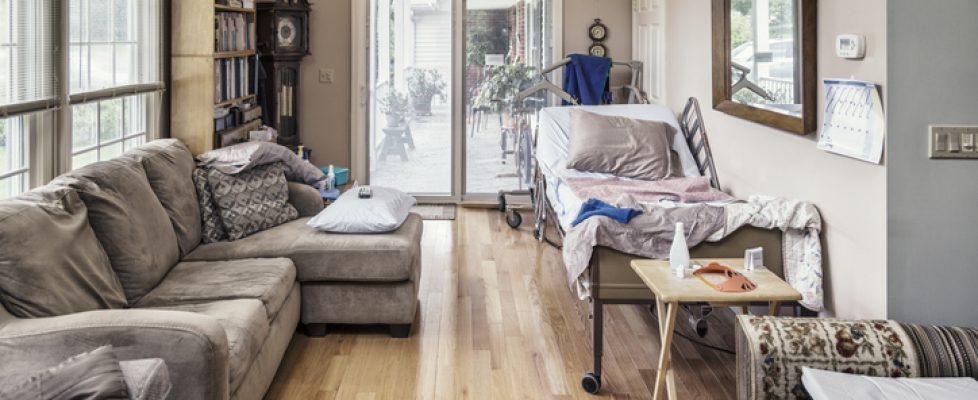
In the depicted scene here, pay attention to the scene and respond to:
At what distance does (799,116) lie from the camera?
3.83 m

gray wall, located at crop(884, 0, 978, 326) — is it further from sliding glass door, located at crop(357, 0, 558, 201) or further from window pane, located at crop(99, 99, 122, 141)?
sliding glass door, located at crop(357, 0, 558, 201)

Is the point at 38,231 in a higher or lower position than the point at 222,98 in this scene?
lower

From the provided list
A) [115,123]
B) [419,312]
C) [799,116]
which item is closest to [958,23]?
[799,116]

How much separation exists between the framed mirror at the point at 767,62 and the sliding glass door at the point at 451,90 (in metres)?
2.79

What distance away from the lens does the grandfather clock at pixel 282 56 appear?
6832 millimetres

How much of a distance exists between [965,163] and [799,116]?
96 cm

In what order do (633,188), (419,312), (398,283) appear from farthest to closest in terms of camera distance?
(633,188), (419,312), (398,283)

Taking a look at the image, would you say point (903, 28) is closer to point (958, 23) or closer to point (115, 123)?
point (958, 23)

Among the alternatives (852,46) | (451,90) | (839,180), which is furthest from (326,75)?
(852,46)

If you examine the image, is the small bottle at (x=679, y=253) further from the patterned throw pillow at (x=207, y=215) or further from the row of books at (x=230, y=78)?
the row of books at (x=230, y=78)

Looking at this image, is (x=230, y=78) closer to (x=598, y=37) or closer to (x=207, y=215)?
(x=207, y=215)

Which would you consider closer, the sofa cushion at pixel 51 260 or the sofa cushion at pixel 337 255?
the sofa cushion at pixel 51 260

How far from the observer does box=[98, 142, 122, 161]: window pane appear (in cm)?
429

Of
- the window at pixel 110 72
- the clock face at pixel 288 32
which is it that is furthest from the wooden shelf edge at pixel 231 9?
the clock face at pixel 288 32
